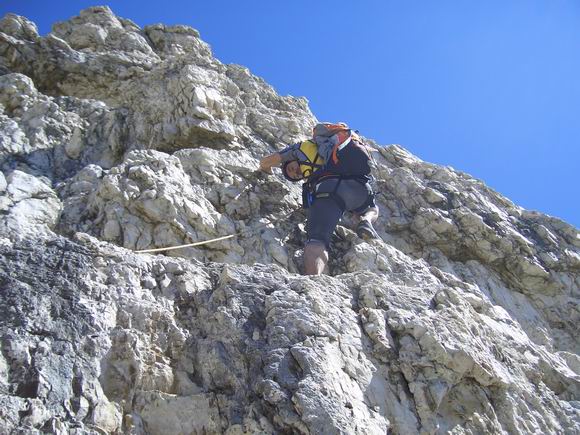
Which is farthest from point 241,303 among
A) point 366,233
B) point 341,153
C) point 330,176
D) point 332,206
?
point 341,153

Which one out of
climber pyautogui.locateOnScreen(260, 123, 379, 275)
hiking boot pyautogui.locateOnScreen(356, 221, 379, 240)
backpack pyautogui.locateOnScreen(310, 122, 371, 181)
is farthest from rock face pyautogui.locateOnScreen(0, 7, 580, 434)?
backpack pyautogui.locateOnScreen(310, 122, 371, 181)

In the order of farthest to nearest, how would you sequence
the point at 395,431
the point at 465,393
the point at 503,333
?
the point at 503,333, the point at 465,393, the point at 395,431

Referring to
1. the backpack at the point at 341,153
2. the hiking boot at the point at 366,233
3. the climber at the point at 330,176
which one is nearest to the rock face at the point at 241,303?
the hiking boot at the point at 366,233

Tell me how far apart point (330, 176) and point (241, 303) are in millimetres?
4719

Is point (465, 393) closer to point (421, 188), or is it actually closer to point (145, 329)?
point (145, 329)

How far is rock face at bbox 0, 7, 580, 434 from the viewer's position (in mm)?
4277

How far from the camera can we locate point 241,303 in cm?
525

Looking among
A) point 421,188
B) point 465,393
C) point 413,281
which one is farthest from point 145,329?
point 421,188

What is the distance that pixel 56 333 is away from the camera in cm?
430

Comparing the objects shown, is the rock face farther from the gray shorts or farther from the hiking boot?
the gray shorts

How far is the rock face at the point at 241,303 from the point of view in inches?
168

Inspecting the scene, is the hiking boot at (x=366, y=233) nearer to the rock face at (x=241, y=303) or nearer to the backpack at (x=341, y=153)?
the rock face at (x=241, y=303)

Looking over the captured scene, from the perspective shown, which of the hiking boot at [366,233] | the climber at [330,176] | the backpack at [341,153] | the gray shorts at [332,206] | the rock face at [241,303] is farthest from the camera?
the backpack at [341,153]

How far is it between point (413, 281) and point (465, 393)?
2.89m
